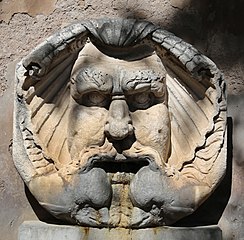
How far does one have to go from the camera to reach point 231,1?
85.0 inches

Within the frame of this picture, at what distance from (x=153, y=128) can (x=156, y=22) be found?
38cm

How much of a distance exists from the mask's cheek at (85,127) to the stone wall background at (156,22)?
0.79ft

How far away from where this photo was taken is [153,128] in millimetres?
1974

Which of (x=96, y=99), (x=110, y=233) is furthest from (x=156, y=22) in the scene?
(x=110, y=233)

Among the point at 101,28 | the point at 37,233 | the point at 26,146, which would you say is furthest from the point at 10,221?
the point at 101,28

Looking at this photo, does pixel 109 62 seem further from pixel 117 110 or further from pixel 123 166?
pixel 123 166

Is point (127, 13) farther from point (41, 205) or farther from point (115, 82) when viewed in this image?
point (41, 205)

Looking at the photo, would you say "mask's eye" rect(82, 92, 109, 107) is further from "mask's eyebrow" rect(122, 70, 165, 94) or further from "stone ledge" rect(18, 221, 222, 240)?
"stone ledge" rect(18, 221, 222, 240)

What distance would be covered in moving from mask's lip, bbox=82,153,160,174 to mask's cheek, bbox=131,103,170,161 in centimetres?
5

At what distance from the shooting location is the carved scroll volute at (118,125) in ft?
6.32

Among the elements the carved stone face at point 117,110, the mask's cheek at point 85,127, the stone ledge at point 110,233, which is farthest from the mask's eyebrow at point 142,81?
the stone ledge at point 110,233

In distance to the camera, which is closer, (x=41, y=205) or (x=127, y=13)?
(x=41, y=205)

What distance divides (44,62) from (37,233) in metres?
0.49

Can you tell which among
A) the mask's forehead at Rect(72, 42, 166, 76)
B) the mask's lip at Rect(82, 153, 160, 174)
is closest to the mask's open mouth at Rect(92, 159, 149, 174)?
the mask's lip at Rect(82, 153, 160, 174)
